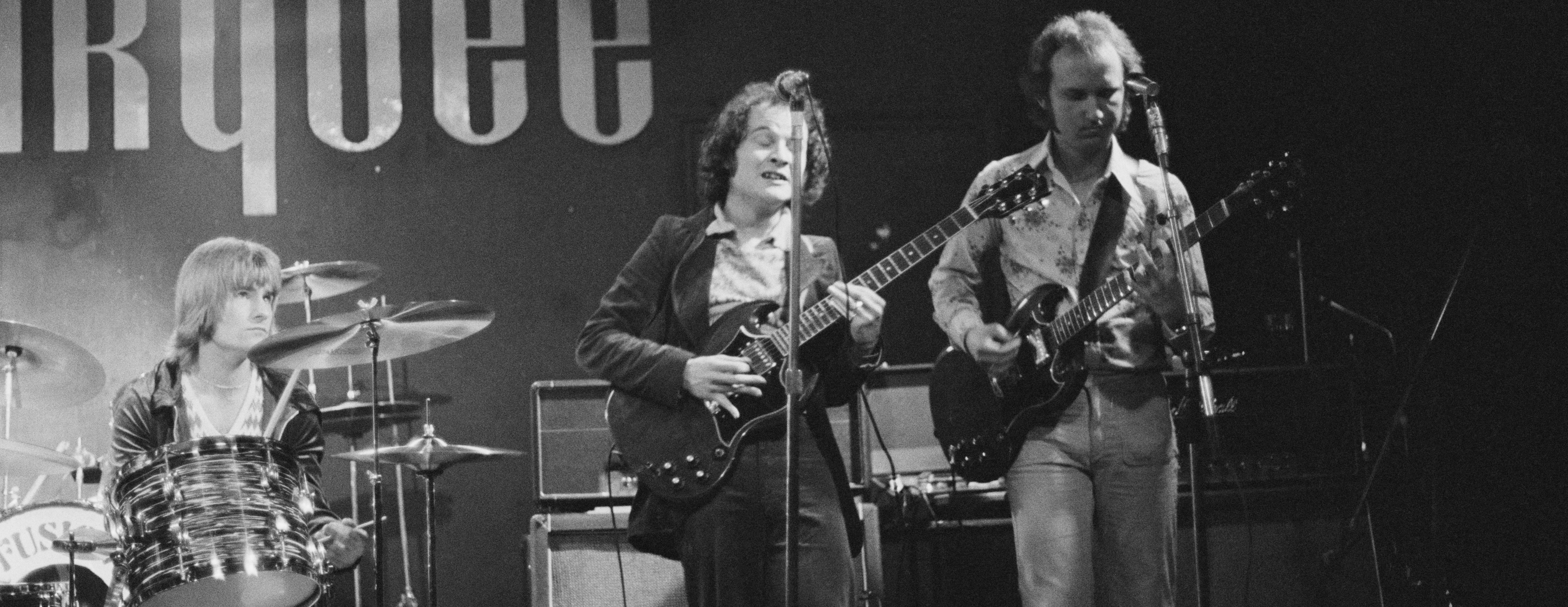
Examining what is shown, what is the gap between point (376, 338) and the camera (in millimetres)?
4195

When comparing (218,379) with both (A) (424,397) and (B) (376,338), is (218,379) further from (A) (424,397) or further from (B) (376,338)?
(A) (424,397)

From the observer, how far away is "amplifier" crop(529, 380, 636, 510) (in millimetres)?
4551

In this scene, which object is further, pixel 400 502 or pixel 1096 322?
pixel 400 502

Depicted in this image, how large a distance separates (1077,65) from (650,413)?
4.47ft

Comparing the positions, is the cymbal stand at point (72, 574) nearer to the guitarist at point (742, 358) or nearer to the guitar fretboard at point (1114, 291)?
the guitarist at point (742, 358)

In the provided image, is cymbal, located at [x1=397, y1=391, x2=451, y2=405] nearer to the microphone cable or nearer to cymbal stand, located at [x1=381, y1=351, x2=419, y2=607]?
cymbal stand, located at [x1=381, y1=351, x2=419, y2=607]

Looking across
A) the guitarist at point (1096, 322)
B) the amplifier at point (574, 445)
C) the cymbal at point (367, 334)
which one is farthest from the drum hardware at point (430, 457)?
the guitarist at point (1096, 322)

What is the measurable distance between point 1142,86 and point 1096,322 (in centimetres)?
57

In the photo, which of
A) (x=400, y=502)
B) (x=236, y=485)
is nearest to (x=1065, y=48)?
(x=236, y=485)

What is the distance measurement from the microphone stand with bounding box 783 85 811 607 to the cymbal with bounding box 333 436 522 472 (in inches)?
66.6

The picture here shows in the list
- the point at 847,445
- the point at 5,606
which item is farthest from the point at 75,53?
the point at 847,445

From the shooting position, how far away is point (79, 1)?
18.7 ft

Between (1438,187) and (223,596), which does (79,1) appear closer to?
(223,596)

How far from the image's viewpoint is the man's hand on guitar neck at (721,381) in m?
3.20
